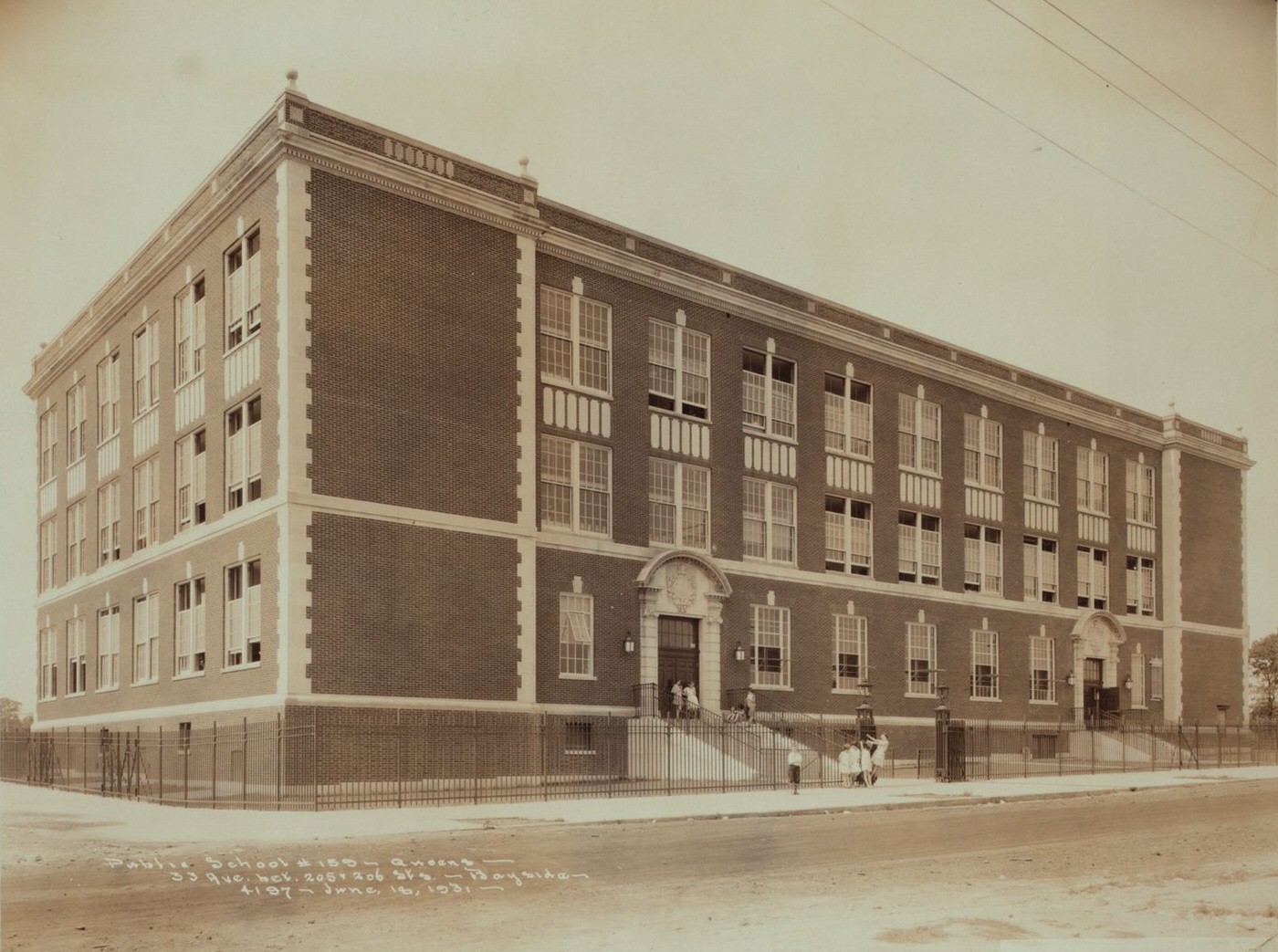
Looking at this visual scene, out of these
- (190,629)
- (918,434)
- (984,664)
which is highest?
(918,434)

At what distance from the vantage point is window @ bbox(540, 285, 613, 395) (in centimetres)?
3288

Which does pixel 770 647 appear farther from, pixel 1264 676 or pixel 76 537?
pixel 1264 676

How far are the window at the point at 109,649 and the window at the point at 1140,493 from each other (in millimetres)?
35716

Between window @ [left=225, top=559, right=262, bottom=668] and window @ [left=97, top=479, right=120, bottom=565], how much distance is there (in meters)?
7.12

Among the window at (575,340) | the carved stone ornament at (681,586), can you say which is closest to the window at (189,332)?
the window at (575,340)

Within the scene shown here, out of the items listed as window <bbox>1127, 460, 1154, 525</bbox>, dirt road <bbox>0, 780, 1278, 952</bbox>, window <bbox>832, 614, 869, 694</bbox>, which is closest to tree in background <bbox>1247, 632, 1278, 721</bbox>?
window <bbox>1127, 460, 1154, 525</bbox>

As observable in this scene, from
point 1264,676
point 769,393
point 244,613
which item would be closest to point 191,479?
point 244,613

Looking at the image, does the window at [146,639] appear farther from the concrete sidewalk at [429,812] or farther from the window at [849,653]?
the window at [849,653]

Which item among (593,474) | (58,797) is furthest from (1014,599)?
(58,797)

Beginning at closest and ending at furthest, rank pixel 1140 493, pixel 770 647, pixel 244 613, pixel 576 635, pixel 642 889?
pixel 642 889
pixel 244 613
pixel 576 635
pixel 770 647
pixel 1140 493

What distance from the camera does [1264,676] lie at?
63.5 meters

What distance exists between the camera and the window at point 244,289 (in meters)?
28.6

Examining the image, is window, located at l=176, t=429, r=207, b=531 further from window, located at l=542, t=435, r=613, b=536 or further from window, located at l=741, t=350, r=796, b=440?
window, located at l=741, t=350, r=796, b=440

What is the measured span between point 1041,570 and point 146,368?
100ft
